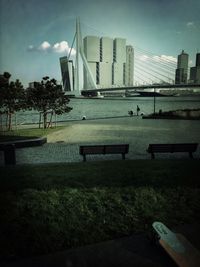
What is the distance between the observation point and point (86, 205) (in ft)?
11.8

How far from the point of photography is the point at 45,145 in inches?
366

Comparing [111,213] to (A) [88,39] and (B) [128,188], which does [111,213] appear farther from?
(A) [88,39]

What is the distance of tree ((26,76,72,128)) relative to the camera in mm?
14545

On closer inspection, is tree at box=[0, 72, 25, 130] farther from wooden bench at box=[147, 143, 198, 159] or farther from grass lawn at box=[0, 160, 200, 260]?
grass lawn at box=[0, 160, 200, 260]

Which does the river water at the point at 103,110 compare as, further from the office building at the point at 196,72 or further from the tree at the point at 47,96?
the office building at the point at 196,72

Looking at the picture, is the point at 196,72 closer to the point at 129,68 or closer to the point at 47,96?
the point at 129,68

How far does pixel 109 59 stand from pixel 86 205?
486 centimetres

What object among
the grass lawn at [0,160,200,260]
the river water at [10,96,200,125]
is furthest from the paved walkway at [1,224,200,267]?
the river water at [10,96,200,125]

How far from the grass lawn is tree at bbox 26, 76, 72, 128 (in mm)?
9921

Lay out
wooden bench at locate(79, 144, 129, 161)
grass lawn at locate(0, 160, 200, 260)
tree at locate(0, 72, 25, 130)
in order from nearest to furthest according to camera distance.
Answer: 1. grass lawn at locate(0, 160, 200, 260)
2. wooden bench at locate(79, 144, 129, 161)
3. tree at locate(0, 72, 25, 130)

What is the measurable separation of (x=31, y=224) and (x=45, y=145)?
247 inches

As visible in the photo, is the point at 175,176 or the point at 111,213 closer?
the point at 111,213

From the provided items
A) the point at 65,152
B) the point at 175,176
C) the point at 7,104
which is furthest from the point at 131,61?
the point at 7,104

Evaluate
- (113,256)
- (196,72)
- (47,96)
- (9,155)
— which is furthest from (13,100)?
(113,256)
